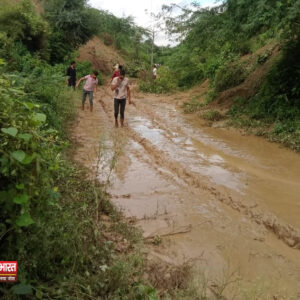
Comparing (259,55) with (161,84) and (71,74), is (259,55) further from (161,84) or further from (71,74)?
(161,84)

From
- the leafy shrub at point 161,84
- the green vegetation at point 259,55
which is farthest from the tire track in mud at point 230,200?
the leafy shrub at point 161,84

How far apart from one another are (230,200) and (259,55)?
932 centimetres

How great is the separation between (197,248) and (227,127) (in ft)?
22.3

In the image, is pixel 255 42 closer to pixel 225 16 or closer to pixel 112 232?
pixel 225 16

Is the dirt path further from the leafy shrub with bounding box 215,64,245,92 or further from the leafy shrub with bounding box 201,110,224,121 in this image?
the leafy shrub with bounding box 215,64,245,92

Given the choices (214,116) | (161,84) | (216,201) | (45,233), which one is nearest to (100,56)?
(161,84)

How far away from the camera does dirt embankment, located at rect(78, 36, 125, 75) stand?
28.0 meters

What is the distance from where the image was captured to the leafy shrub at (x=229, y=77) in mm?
12703

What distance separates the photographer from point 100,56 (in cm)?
3038

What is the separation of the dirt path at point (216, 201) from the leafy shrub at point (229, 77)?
192 inches

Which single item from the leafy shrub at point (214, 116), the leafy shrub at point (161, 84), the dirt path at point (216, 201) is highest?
the leafy shrub at point (161, 84)

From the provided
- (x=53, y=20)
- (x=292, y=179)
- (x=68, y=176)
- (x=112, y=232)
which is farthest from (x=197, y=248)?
(x=53, y=20)

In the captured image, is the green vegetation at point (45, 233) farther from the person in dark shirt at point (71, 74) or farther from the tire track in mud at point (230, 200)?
the person in dark shirt at point (71, 74)

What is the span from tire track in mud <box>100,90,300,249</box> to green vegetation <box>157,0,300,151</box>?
3.15 metres
